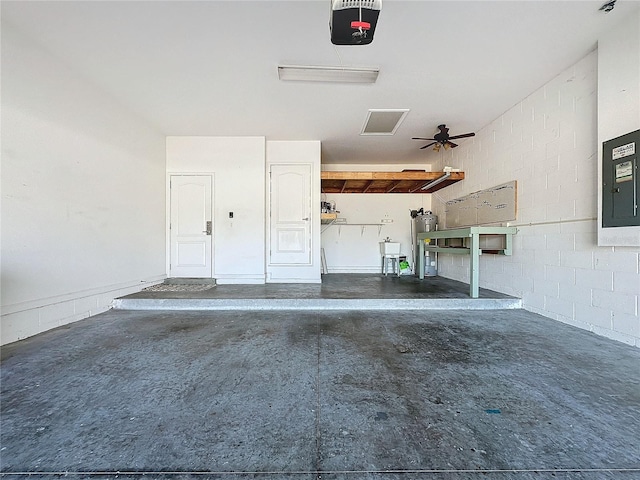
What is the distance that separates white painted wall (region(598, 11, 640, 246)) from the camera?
8.05 feet

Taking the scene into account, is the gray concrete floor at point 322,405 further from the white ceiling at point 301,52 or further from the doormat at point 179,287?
the white ceiling at point 301,52

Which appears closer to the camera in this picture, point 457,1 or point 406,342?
point 457,1

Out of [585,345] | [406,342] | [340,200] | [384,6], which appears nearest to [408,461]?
[406,342]

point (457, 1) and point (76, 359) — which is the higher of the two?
point (457, 1)

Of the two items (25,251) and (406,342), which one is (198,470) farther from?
(25,251)

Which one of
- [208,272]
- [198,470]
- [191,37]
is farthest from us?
[208,272]

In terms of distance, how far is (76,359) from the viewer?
2256 millimetres

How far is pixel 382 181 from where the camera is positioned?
6.41 meters

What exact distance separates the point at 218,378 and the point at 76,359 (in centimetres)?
132

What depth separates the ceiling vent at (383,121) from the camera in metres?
4.30

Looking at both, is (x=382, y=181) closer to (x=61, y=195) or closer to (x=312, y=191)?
(x=312, y=191)

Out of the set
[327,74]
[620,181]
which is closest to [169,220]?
[327,74]

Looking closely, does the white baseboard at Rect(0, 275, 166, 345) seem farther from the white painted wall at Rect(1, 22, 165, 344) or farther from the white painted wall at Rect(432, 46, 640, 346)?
the white painted wall at Rect(432, 46, 640, 346)

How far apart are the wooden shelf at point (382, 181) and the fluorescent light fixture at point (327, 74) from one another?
2496 mm
